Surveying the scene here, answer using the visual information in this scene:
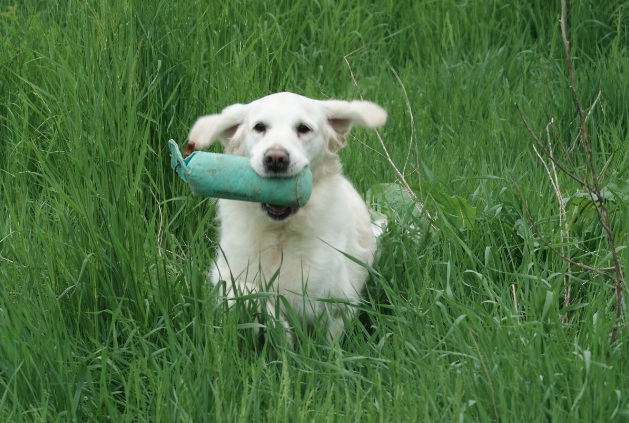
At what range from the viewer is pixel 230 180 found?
368cm

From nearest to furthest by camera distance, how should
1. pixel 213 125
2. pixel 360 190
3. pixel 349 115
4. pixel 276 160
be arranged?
pixel 276 160
pixel 213 125
pixel 349 115
pixel 360 190

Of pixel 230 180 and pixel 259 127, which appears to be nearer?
pixel 230 180

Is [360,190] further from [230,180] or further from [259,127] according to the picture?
[230,180]

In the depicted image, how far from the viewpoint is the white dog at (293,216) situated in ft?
12.5

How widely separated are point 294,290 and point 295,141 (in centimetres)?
57

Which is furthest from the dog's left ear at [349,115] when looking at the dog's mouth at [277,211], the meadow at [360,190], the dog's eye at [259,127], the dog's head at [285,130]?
the dog's mouth at [277,211]

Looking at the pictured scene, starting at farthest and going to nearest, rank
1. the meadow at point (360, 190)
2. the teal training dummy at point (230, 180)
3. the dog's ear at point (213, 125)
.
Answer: the dog's ear at point (213, 125), the teal training dummy at point (230, 180), the meadow at point (360, 190)

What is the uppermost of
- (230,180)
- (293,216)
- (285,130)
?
(285,130)

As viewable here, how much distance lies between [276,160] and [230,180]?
18 cm

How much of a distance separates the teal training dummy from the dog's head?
0.04 metres

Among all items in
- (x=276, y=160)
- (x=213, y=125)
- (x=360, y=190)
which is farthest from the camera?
(x=360, y=190)

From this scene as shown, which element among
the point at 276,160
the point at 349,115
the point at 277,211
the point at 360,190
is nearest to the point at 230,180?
the point at 276,160

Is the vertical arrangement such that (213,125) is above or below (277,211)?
above

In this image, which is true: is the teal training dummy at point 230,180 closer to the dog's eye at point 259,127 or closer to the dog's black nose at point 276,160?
the dog's black nose at point 276,160
